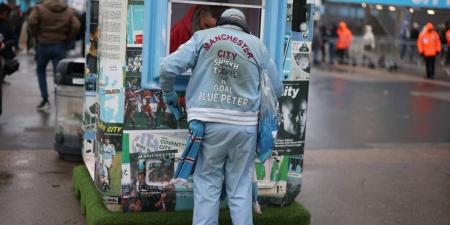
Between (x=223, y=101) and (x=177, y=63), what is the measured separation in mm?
381

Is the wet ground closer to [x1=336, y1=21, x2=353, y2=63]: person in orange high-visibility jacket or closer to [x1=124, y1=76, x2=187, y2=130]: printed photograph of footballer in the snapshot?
[x1=124, y1=76, x2=187, y2=130]: printed photograph of footballer

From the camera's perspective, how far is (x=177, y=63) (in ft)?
14.4

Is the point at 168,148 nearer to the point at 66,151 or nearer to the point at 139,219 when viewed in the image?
the point at 139,219

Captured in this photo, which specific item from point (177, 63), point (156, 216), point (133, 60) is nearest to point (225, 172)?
point (156, 216)

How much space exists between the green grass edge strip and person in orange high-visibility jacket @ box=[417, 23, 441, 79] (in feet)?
54.5

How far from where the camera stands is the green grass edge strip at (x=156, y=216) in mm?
4824

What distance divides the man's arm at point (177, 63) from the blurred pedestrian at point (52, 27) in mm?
5724

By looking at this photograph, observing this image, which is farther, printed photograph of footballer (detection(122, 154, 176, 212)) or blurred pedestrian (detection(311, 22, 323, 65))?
blurred pedestrian (detection(311, 22, 323, 65))

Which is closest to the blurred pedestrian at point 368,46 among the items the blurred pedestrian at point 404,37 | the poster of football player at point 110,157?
the blurred pedestrian at point 404,37

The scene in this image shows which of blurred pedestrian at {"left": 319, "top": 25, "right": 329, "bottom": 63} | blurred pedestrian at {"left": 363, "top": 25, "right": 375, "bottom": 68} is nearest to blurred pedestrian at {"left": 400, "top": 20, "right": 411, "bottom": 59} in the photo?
blurred pedestrian at {"left": 363, "top": 25, "right": 375, "bottom": 68}

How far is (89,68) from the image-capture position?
6.36 m

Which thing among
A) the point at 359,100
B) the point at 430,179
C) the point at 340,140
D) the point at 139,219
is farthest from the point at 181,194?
the point at 359,100

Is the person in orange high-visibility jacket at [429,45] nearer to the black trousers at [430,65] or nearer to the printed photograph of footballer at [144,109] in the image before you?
the black trousers at [430,65]

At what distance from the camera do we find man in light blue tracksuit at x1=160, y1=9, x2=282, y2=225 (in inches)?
174
